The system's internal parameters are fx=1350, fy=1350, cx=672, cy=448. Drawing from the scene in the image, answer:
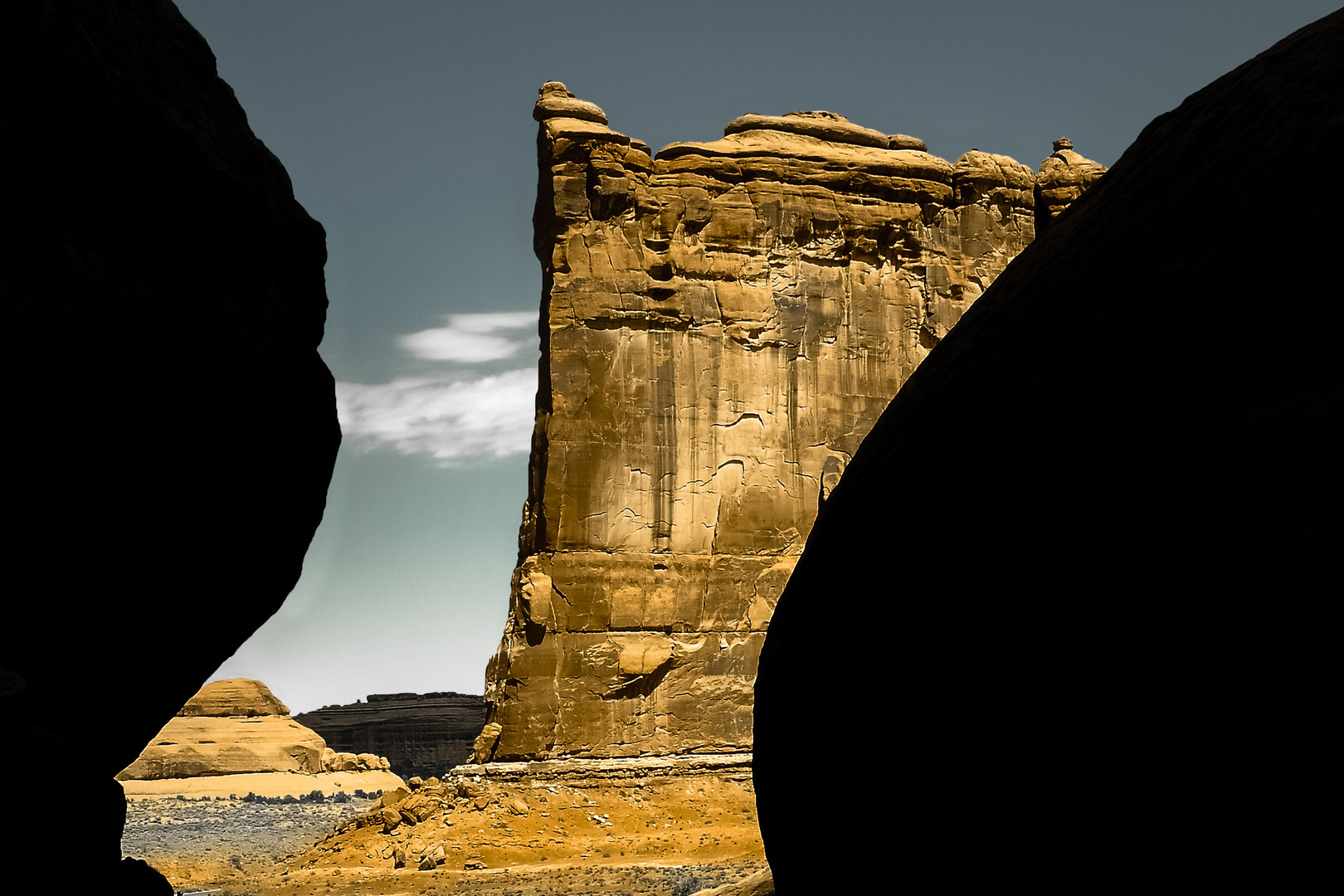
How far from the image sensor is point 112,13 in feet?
11.3

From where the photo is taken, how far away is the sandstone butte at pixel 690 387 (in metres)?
17.3

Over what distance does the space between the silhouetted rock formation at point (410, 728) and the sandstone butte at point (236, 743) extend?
216 cm

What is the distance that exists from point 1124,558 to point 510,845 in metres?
13.7

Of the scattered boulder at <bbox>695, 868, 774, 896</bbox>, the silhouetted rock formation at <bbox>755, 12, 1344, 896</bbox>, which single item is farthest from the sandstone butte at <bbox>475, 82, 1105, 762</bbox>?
the silhouetted rock formation at <bbox>755, 12, 1344, 896</bbox>

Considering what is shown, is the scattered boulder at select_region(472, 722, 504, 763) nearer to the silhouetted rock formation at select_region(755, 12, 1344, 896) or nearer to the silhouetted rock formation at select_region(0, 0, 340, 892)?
the silhouetted rock formation at select_region(0, 0, 340, 892)

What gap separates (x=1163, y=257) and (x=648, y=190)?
15923mm

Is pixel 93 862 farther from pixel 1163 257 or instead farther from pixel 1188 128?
pixel 1188 128

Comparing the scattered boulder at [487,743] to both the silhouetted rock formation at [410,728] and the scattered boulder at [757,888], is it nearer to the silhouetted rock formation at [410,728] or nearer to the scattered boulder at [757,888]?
the scattered boulder at [757,888]

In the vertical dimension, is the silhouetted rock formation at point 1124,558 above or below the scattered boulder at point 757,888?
above

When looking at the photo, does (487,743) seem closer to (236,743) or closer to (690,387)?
(690,387)

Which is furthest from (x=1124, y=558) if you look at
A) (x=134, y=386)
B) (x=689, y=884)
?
(x=689, y=884)

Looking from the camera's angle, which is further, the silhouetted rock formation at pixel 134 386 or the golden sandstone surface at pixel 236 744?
the golden sandstone surface at pixel 236 744

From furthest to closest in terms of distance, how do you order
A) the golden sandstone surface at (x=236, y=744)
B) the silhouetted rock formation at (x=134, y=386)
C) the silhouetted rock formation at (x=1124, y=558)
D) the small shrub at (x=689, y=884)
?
1. the golden sandstone surface at (x=236, y=744)
2. the small shrub at (x=689, y=884)
3. the silhouetted rock formation at (x=134, y=386)
4. the silhouetted rock formation at (x=1124, y=558)

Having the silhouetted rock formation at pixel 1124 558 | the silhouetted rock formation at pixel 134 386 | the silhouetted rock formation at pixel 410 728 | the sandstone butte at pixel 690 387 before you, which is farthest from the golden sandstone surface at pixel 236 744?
the silhouetted rock formation at pixel 1124 558
